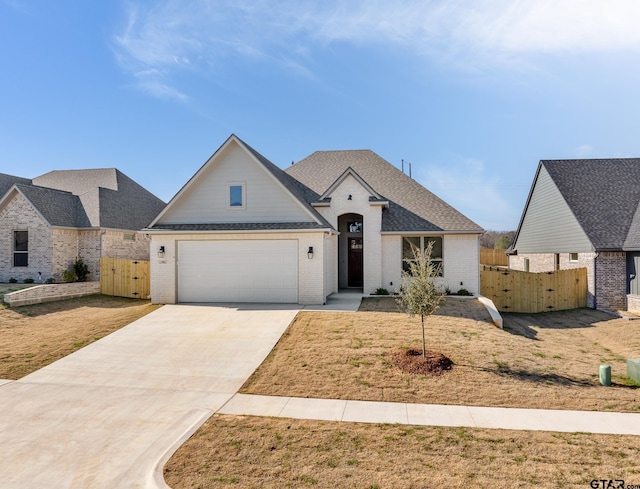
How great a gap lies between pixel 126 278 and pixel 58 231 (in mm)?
5592

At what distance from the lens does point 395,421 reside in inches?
256

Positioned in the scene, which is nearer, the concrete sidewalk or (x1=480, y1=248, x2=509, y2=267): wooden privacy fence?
the concrete sidewalk

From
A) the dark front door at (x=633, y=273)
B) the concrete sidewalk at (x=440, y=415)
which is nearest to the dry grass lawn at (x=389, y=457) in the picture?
the concrete sidewalk at (x=440, y=415)

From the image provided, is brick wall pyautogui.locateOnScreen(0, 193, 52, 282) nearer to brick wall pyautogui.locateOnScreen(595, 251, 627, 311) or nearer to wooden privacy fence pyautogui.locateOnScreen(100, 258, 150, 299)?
wooden privacy fence pyautogui.locateOnScreen(100, 258, 150, 299)

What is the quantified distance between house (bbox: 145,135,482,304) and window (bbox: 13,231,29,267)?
1063 cm

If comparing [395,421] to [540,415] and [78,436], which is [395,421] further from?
[78,436]

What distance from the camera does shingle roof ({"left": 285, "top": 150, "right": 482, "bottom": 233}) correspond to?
18.0m

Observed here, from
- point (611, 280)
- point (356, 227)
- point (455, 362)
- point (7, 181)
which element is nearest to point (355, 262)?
point (356, 227)

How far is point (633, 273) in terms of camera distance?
17.0m

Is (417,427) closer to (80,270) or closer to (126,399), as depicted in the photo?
(126,399)

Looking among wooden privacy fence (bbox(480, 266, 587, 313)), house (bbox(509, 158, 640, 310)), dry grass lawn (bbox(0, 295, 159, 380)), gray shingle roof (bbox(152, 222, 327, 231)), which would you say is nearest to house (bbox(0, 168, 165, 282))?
dry grass lawn (bbox(0, 295, 159, 380))

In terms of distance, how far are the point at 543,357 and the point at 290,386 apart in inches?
277

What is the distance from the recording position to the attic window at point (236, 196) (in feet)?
54.0

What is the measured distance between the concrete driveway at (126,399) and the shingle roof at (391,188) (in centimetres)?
867
